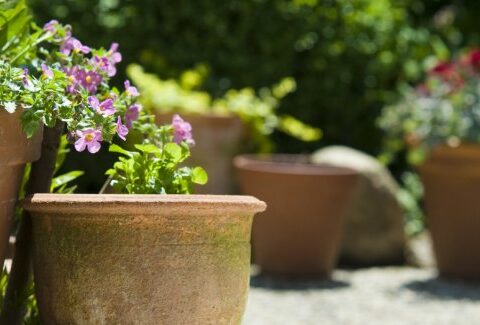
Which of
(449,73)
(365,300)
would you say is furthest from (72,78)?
(449,73)

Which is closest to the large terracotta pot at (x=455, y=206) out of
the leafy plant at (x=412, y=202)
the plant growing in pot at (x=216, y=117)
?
the leafy plant at (x=412, y=202)

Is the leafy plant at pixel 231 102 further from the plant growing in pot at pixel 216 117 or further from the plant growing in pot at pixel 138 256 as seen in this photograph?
the plant growing in pot at pixel 138 256

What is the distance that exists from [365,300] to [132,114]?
289 centimetres

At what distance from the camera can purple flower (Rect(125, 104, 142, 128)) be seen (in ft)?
8.70

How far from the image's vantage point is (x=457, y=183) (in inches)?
230

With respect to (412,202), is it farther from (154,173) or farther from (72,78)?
(72,78)

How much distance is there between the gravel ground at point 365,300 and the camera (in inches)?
186

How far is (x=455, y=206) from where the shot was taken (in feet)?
19.3

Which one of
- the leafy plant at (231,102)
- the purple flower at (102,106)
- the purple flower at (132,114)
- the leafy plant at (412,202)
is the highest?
the purple flower at (102,106)

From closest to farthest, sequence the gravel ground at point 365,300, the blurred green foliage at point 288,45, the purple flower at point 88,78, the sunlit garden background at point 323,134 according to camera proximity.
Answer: the purple flower at point 88,78 < the gravel ground at point 365,300 < the sunlit garden background at point 323,134 < the blurred green foliage at point 288,45

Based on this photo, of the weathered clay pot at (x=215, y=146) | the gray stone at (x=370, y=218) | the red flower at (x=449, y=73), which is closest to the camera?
the red flower at (x=449, y=73)

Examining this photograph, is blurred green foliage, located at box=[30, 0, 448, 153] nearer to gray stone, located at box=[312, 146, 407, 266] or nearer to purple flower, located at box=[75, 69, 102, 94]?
gray stone, located at box=[312, 146, 407, 266]

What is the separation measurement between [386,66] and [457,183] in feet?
6.03

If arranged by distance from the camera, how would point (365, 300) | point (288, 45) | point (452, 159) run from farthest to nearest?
1. point (288, 45)
2. point (452, 159)
3. point (365, 300)
